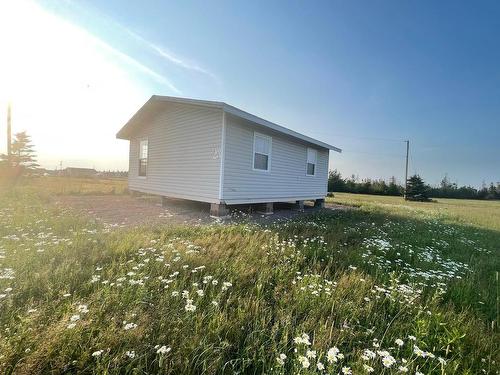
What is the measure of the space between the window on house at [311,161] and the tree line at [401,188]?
2791 centimetres

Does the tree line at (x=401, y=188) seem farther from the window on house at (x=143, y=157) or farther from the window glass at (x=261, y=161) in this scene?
the window on house at (x=143, y=157)

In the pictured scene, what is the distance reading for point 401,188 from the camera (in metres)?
44.0

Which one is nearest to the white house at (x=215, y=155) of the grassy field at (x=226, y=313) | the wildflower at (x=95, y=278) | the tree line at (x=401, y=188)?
the grassy field at (x=226, y=313)

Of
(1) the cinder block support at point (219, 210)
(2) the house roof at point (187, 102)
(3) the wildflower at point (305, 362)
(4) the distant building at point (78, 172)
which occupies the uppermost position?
(2) the house roof at point (187, 102)

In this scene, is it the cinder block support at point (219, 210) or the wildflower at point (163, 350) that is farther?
the cinder block support at point (219, 210)

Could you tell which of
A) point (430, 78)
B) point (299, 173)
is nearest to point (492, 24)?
point (430, 78)

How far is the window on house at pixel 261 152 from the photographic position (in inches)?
375

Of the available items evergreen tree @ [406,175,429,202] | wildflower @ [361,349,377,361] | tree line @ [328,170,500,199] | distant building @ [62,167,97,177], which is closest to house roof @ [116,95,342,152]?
wildflower @ [361,349,377,361]

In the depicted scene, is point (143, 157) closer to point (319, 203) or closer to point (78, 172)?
point (319, 203)

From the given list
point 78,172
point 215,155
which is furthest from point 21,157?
point 215,155

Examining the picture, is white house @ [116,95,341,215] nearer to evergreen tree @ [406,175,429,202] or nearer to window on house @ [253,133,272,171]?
window on house @ [253,133,272,171]

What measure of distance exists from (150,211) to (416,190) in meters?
37.4

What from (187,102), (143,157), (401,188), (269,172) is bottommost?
(269,172)

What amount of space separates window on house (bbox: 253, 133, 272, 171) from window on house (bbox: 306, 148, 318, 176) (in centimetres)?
348
